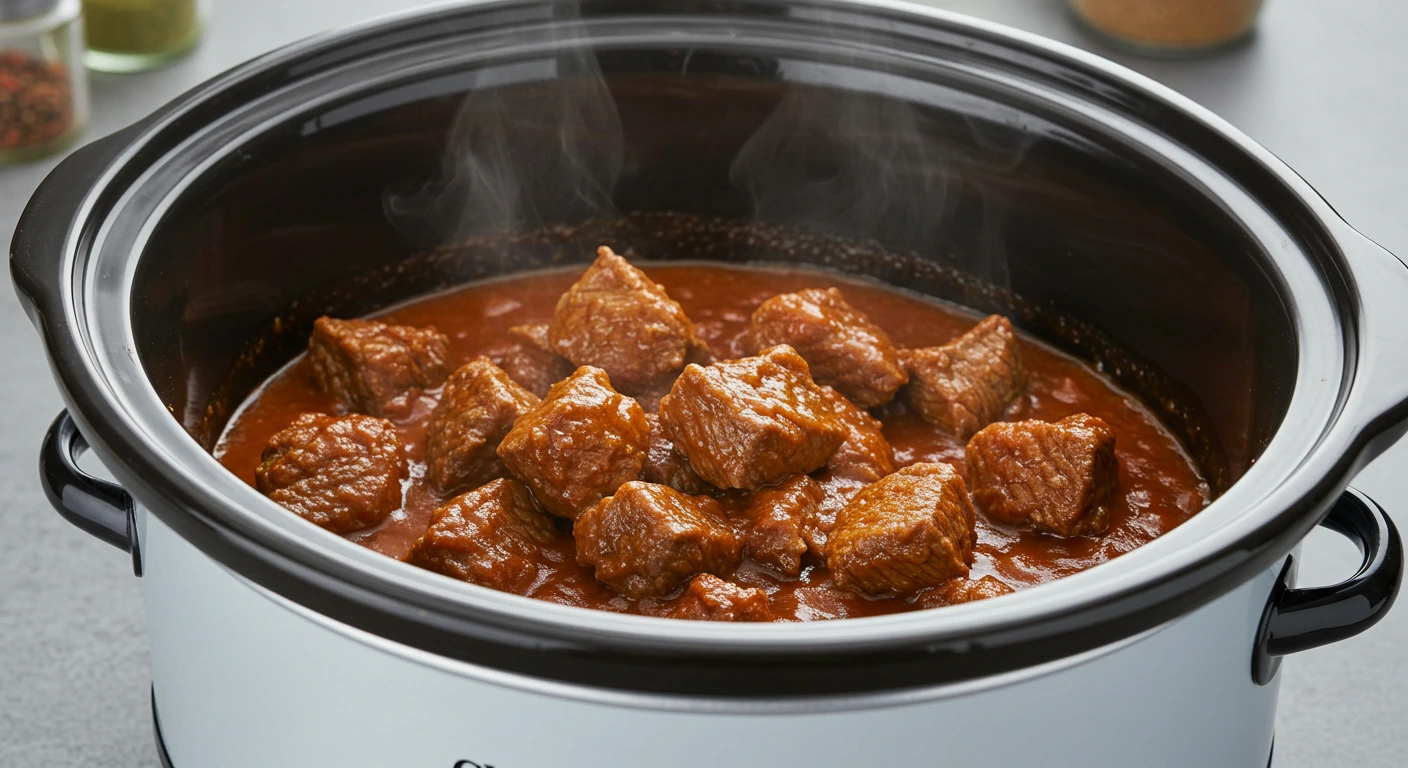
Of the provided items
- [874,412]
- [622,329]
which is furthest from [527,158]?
[874,412]

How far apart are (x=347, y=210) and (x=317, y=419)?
69cm

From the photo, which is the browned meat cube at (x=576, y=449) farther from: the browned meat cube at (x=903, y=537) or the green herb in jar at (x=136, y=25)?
the green herb in jar at (x=136, y=25)

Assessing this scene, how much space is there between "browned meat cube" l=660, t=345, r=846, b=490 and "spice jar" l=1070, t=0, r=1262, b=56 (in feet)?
11.2

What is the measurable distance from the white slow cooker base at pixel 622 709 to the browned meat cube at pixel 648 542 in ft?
1.97

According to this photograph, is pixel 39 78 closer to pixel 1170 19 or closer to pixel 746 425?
pixel 746 425

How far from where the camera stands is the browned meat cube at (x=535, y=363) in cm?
341

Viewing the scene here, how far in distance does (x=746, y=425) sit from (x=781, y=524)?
0.19m

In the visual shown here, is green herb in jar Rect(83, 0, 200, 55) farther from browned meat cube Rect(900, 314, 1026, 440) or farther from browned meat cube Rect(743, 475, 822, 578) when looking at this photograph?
browned meat cube Rect(743, 475, 822, 578)

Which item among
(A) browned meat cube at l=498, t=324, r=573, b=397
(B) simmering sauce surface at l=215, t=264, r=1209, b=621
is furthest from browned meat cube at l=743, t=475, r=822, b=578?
(A) browned meat cube at l=498, t=324, r=573, b=397

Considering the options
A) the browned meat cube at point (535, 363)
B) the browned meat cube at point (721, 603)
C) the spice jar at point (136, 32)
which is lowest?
the spice jar at point (136, 32)

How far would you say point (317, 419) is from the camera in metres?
3.03

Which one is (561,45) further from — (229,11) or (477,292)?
(229,11)

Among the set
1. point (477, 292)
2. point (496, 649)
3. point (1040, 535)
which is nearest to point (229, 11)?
point (477, 292)

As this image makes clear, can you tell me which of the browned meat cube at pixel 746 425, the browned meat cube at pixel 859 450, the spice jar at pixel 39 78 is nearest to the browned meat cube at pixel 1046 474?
the browned meat cube at pixel 859 450
